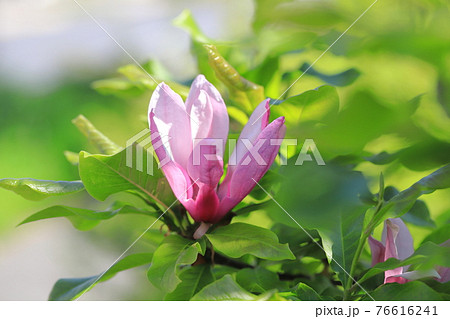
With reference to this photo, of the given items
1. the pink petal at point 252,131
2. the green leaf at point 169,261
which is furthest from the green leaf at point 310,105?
the green leaf at point 169,261

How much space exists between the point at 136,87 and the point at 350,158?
28 cm

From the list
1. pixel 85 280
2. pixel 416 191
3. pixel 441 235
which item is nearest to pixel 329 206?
pixel 416 191

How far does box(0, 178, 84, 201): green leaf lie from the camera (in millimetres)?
406

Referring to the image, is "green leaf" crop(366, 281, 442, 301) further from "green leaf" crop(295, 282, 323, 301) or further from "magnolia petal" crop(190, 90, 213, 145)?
"magnolia petal" crop(190, 90, 213, 145)

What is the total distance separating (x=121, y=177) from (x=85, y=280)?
13 centimetres

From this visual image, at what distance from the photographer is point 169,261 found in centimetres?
38

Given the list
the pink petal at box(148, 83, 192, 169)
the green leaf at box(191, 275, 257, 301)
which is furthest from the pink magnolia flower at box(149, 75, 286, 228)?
the green leaf at box(191, 275, 257, 301)

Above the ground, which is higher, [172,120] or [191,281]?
[172,120]

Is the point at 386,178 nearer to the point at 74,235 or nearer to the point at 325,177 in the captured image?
the point at 325,177

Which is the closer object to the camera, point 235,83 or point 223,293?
point 223,293

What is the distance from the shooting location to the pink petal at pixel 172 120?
0.40 meters

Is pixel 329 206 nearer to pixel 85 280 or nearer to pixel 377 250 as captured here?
pixel 377 250

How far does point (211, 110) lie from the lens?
408 mm

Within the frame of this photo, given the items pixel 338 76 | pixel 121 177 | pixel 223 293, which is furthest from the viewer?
pixel 338 76
